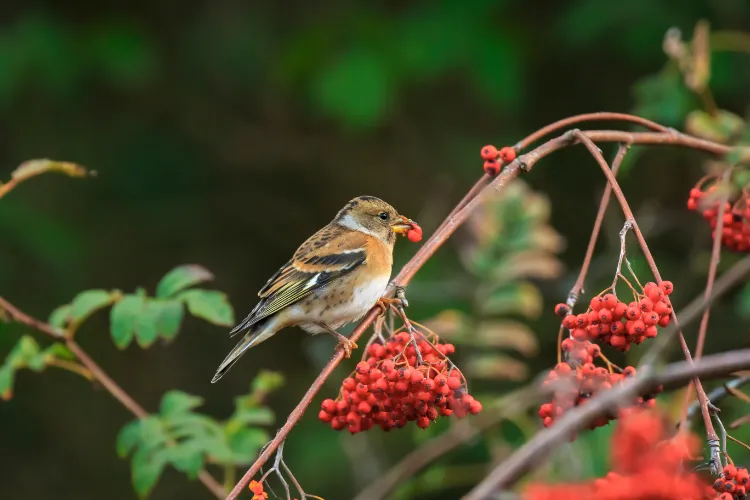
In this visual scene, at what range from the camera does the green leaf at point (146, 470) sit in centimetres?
234

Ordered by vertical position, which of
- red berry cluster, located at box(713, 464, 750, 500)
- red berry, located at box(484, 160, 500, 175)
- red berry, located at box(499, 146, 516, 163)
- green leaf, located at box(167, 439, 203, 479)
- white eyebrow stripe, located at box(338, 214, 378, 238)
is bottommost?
green leaf, located at box(167, 439, 203, 479)

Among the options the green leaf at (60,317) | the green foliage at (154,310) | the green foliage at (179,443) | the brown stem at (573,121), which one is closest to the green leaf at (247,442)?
the green foliage at (179,443)

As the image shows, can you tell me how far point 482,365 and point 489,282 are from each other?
285mm

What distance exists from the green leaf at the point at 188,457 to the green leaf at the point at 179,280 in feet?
1.18

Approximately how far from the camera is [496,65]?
510 cm

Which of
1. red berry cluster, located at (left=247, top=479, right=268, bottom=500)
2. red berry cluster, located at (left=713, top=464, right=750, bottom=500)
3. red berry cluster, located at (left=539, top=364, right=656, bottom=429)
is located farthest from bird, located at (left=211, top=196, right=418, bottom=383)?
red berry cluster, located at (left=713, top=464, right=750, bottom=500)

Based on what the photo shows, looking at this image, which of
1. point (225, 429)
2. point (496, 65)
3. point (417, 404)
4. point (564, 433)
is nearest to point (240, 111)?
point (496, 65)

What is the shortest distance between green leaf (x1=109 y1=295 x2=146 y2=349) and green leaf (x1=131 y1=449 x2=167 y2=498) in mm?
292

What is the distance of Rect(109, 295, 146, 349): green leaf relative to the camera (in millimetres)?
2287

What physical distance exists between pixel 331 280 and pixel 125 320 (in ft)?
3.26

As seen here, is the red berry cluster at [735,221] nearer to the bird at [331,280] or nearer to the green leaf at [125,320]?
the bird at [331,280]

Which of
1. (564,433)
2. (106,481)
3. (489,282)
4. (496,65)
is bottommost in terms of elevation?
(106,481)

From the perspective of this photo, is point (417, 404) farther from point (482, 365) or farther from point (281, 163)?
point (281, 163)

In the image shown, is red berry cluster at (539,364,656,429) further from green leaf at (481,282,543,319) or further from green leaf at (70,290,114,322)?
green leaf at (481,282,543,319)
